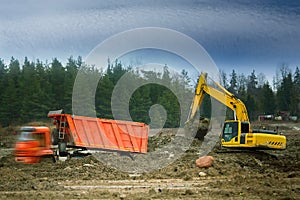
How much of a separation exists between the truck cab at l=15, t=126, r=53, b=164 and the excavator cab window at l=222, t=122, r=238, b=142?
9.59 m

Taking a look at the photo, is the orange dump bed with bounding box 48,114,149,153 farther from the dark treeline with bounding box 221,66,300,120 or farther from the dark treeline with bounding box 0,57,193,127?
the dark treeline with bounding box 221,66,300,120

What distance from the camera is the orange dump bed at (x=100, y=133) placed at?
25.4m

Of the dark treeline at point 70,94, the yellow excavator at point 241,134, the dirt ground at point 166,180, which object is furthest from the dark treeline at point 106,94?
the dirt ground at point 166,180

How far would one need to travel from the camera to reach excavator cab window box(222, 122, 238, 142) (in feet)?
83.4

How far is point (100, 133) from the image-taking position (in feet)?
84.4

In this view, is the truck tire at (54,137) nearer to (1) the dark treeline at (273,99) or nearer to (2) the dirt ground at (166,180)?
(2) the dirt ground at (166,180)

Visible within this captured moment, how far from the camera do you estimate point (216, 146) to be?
104 feet

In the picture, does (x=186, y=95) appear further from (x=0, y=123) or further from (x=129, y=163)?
(x=129, y=163)

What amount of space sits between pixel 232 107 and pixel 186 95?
80.7 ft

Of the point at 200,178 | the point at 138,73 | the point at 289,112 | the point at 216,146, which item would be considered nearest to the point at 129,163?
the point at 200,178

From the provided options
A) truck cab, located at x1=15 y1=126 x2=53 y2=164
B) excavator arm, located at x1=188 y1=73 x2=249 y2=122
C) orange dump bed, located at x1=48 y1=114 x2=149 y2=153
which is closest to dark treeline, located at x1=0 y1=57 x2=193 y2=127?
excavator arm, located at x1=188 y1=73 x2=249 y2=122

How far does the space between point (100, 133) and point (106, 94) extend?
31.6m

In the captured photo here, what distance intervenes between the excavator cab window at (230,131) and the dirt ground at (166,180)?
3.32 ft

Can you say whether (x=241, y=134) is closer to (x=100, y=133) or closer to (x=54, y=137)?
(x=100, y=133)
